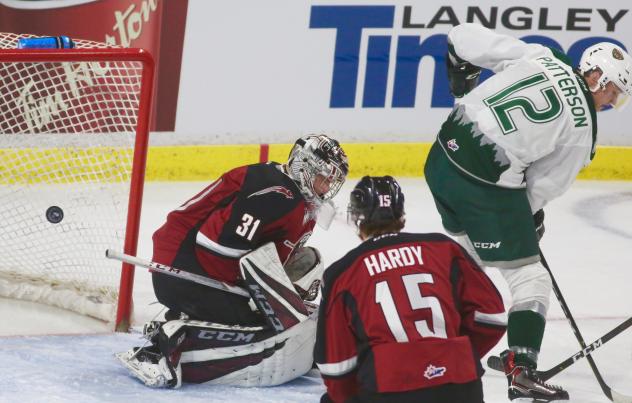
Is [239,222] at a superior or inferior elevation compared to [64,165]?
superior

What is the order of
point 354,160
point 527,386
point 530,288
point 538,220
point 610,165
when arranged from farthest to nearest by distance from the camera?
point 610,165 < point 354,160 < point 538,220 < point 530,288 < point 527,386

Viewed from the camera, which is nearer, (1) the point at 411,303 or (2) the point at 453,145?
(1) the point at 411,303

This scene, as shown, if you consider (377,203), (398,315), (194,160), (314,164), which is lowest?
(194,160)

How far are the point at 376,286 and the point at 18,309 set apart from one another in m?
1.90

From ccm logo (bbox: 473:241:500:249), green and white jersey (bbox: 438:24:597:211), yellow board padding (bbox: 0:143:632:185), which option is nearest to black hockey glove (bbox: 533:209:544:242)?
green and white jersey (bbox: 438:24:597:211)

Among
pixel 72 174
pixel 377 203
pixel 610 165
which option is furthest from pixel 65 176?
pixel 610 165

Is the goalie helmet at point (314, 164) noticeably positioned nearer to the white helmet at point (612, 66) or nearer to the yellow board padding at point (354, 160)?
the white helmet at point (612, 66)

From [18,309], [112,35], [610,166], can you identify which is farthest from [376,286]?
[610,166]

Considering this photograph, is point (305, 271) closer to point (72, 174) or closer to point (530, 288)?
point (530, 288)

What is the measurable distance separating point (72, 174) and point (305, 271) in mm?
1321

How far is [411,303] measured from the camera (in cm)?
230

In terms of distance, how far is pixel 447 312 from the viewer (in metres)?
2.34

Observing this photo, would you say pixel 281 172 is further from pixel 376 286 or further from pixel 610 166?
pixel 610 166

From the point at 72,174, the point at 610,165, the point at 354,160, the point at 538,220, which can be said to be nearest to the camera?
the point at 538,220
